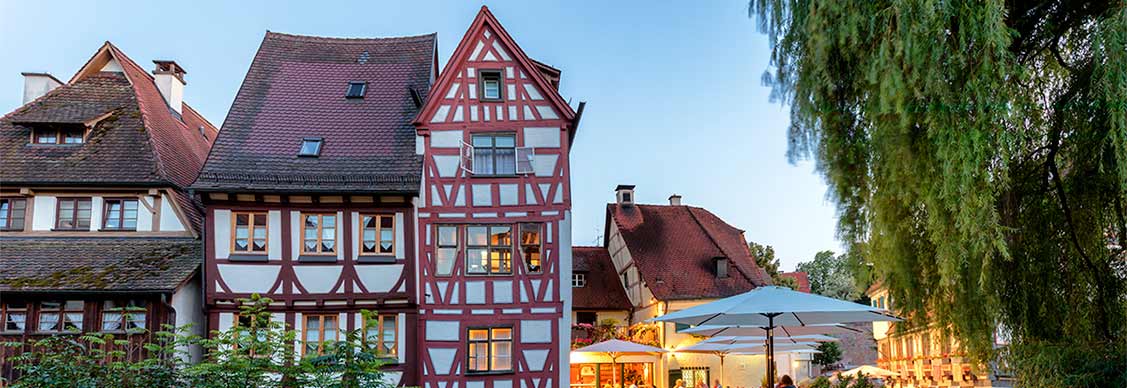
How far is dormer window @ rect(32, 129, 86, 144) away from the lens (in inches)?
667

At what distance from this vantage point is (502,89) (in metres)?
16.6

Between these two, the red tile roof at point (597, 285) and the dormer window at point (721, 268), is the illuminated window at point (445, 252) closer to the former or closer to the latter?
the red tile roof at point (597, 285)

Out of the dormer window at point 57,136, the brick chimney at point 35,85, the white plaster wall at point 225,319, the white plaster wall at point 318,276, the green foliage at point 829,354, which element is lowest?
the green foliage at point 829,354

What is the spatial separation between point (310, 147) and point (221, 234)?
8.15 feet

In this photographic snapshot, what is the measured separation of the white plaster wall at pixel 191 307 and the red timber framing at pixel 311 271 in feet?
1.60

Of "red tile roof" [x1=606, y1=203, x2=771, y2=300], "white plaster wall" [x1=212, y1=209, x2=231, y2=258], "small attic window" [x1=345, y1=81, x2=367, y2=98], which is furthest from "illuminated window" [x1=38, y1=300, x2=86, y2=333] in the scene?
"red tile roof" [x1=606, y1=203, x2=771, y2=300]

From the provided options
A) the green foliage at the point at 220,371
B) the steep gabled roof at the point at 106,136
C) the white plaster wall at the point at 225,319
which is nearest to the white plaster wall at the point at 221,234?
the white plaster wall at the point at 225,319

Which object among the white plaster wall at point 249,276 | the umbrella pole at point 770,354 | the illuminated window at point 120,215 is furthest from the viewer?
the illuminated window at point 120,215

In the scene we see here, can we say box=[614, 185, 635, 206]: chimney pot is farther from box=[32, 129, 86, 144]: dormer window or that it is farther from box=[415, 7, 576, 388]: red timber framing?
box=[32, 129, 86, 144]: dormer window

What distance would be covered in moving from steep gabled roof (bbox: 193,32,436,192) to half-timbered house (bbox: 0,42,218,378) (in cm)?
154

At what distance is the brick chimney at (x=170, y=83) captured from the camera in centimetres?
2077

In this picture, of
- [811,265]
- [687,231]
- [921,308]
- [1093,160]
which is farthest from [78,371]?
[811,265]

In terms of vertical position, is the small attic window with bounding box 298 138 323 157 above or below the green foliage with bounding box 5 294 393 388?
above

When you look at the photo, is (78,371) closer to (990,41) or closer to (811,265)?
(990,41)
